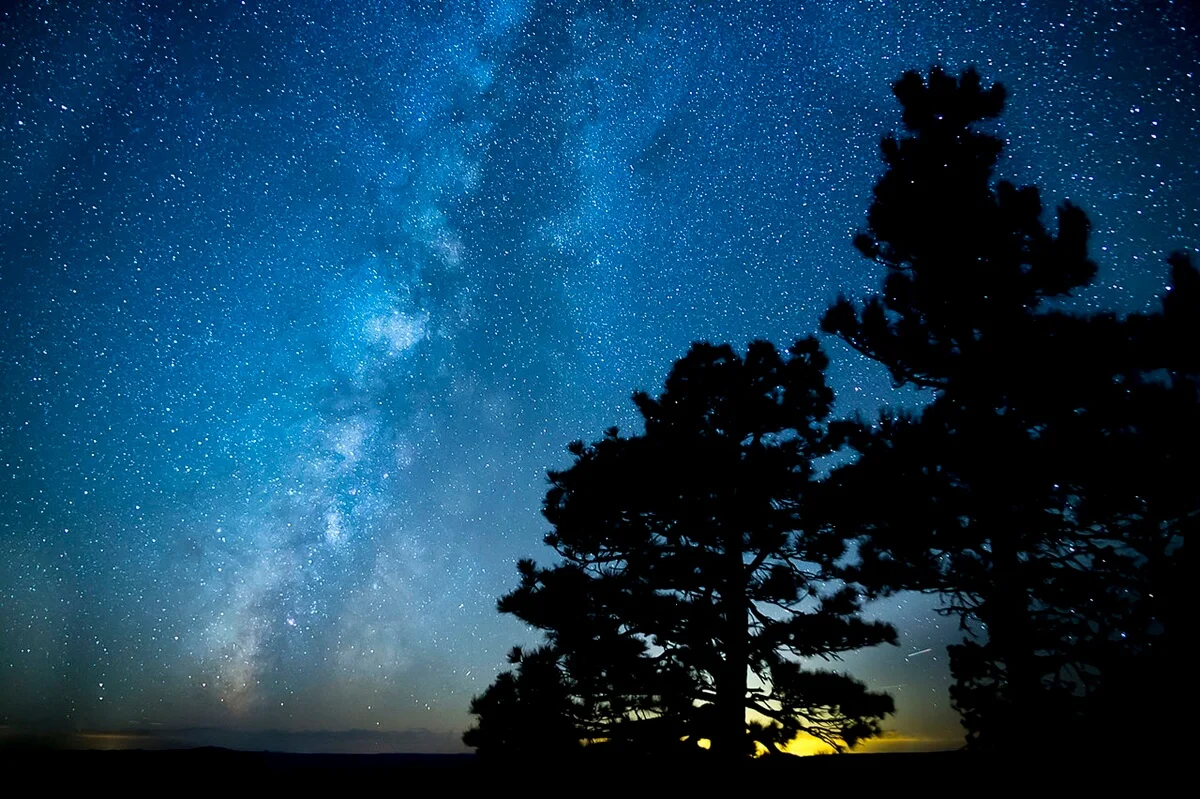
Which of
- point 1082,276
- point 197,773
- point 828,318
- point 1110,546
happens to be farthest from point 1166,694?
point 197,773

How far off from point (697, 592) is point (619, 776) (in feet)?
19.2

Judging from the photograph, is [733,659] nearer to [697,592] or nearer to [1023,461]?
[697,592]

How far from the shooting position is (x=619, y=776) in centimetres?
546

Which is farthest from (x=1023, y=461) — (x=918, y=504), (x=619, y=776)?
(x=619, y=776)

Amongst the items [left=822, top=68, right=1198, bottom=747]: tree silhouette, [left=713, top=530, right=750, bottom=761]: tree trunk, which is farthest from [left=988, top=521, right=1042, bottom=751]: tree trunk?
[left=713, top=530, right=750, bottom=761]: tree trunk

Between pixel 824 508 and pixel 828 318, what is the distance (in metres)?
4.10

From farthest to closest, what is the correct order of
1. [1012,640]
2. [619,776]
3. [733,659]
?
1. [733,659]
2. [1012,640]
3. [619,776]

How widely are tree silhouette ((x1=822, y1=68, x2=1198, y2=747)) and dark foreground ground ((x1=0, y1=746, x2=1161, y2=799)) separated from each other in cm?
436

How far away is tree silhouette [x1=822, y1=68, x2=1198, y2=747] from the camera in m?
8.74

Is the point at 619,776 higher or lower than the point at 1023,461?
lower

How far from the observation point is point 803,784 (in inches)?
198

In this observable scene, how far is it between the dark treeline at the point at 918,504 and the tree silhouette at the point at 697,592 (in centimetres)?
4

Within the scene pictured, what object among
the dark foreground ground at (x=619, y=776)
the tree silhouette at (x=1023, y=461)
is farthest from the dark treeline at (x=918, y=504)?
the dark foreground ground at (x=619, y=776)

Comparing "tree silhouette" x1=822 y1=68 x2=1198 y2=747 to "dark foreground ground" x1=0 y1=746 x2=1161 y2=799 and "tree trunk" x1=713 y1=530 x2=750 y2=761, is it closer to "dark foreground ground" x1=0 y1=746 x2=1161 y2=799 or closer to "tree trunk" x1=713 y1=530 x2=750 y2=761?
"tree trunk" x1=713 y1=530 x2=750 y2=761
